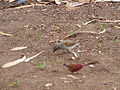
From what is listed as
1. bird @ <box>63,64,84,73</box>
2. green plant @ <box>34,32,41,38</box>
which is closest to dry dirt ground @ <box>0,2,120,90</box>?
green plant @ <box>34,32,41,38</box>

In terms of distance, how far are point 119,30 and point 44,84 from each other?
3319 millimetres

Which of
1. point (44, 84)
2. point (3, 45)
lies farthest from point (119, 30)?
point (44, 84)

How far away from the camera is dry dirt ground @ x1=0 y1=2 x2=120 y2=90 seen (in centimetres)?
614

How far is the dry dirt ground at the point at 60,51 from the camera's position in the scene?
6.14 meters

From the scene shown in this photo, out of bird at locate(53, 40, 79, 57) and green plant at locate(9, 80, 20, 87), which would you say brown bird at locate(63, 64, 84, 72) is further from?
bird at locate(53, 40, 79, 57)

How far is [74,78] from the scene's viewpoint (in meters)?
6.29

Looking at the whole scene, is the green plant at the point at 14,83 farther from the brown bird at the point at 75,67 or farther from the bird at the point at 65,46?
the bird at the point at 65,46

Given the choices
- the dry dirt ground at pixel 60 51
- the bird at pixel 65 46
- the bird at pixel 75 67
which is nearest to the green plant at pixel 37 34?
the dry dirt ground at pixel 60 51

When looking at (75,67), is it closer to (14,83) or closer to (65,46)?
(14,83)

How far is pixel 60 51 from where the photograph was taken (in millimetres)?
7805

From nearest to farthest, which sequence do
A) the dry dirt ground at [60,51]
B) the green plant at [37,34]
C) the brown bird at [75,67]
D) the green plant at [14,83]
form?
the green plant at [14,83]
the dry dirt ground at [60,51]
the brown bird at [75,67]
the green plant at [37,34]

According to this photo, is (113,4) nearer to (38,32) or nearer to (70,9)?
(70,9)

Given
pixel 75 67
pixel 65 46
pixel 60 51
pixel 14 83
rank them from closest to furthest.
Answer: pixel 14 83, pixel 75 67, pixel 65 46, pixel 60 51

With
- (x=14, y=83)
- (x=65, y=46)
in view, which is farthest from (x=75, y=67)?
(x=65, y=46)
